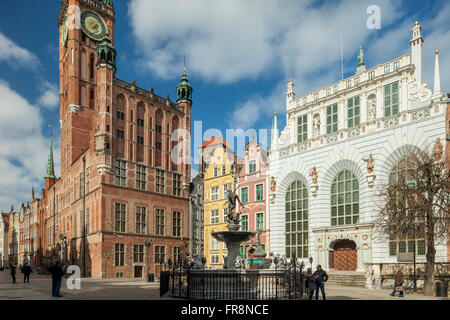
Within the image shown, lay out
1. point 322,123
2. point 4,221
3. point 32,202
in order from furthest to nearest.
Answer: point 4,221 → point 32,202 → point 322,123

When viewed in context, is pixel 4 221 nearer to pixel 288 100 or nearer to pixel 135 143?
pixel 135 143

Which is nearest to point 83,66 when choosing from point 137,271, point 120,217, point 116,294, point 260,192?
point 120,217

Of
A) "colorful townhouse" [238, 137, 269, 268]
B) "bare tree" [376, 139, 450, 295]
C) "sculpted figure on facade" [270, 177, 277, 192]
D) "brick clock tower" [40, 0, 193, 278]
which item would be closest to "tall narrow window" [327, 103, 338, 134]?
"sculpted figure on facade" [270, 177, 277, 192]

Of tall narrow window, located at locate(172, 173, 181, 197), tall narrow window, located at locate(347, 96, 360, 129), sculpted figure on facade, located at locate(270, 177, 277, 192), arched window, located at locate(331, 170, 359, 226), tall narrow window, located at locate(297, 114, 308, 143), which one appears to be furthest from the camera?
tall narrow window, located at locate(172, 173, 181, 197)

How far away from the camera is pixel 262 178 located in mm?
40688

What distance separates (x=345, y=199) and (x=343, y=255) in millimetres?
4627

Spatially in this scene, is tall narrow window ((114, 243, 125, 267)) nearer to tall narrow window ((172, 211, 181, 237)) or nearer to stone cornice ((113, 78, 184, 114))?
tall narrow window ((172, 211, 181, 237))

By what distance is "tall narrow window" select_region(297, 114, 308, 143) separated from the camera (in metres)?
38.0

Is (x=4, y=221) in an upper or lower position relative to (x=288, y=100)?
lower

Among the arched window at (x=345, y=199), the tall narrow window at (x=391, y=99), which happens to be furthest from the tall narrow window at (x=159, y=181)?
the tall narrow window at (x=391, y=99)

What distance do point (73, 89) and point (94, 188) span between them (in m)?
17.1

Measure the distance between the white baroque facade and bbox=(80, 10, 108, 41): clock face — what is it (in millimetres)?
31611

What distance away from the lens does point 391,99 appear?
103 feet

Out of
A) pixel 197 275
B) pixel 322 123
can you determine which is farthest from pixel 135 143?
pixel 197 275
